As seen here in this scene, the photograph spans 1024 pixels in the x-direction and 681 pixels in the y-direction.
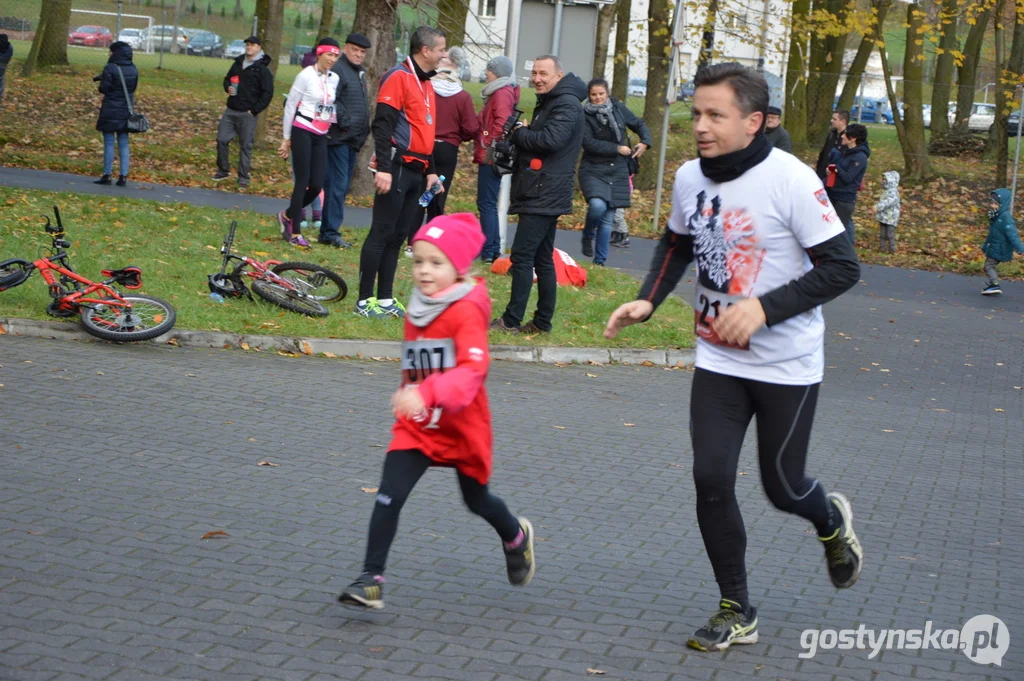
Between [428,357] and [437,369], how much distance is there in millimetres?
54

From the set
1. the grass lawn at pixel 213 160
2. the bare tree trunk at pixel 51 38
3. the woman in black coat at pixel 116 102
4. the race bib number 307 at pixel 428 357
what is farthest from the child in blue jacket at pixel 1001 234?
the bare tree trunk at pixel 51 38

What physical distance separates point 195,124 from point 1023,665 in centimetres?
2676

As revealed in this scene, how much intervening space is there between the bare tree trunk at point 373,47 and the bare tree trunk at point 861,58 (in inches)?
389

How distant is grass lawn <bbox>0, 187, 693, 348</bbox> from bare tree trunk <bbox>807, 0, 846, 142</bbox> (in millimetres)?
17512

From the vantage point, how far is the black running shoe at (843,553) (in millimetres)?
4855

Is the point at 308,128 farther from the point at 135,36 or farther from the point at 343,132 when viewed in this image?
the point at 135,36

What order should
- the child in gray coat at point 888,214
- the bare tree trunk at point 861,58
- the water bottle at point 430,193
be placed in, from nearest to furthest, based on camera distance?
1. the water bottle at point 430,193
2. the child in gray coat at point 888,214
3. the bare tree trunk at point 861,58

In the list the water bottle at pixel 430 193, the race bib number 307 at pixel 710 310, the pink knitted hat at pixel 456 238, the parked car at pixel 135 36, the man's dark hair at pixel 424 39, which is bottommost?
the race bib number 307 at pixel 710 310

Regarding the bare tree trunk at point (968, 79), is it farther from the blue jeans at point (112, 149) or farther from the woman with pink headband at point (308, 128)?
the woman with pink headband at point (308, 128)

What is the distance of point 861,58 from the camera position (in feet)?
108

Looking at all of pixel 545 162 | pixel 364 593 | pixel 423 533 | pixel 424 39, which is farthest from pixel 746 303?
pixel 424 39

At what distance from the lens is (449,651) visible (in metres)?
4.36

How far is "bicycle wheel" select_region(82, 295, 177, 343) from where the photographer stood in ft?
30.5

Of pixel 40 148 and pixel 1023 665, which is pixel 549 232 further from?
pixel 40 148
